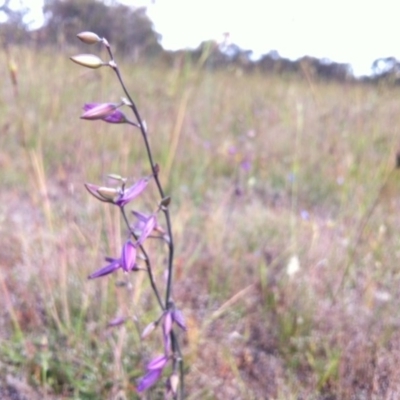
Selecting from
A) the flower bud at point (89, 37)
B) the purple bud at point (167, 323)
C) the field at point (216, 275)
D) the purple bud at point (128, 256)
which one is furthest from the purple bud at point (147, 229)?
the field at point (216, 275)

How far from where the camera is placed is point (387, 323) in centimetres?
147

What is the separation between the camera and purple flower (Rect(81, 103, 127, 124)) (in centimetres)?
74

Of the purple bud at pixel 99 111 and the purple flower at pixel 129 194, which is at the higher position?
the purple bud at pixel 99 111

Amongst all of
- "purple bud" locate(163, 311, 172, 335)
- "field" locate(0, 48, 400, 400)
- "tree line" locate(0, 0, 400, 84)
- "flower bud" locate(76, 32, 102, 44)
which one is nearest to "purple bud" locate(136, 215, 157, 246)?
"purple bud" locate(163, 311, 172, 335)

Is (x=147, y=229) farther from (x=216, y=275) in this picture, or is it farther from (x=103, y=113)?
(x=216, y=275)

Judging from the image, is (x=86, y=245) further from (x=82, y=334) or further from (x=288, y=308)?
(x=288, y=308)

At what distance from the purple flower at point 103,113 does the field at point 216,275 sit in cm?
52

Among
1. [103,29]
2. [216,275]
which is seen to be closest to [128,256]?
[216,275]

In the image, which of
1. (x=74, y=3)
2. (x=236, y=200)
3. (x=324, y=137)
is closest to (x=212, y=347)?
(x=236, y=200)

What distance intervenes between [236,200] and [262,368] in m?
1.36

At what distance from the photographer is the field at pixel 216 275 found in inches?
51.3

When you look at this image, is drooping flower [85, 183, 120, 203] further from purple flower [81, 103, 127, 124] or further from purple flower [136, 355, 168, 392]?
purple flower [136, 355, 168, 392]

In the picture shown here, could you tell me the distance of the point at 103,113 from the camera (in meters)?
0.75

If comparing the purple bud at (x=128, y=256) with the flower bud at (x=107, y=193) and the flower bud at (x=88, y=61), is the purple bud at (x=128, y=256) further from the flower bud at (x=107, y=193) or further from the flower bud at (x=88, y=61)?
the flower bud at (x=88, y=61)
